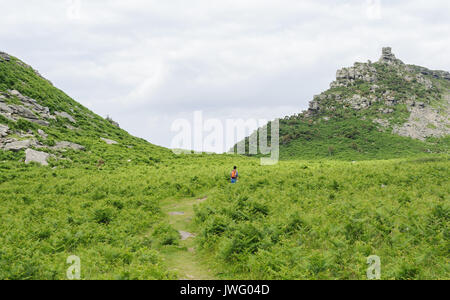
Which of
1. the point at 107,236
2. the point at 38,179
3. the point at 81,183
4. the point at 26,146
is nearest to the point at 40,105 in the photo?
the point at 26,146

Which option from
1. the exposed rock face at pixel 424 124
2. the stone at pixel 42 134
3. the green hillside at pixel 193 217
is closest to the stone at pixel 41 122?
the green hillside at pixel 193 217

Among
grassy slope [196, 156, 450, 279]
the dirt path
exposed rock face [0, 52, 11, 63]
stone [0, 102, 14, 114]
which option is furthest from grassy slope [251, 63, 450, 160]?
exposed rock face [0, 52, 11, 63]

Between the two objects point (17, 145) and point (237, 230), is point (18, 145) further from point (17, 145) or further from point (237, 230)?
point (237, 230)

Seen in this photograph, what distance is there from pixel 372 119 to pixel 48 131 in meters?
93.3

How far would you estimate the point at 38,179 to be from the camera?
22.7 meters

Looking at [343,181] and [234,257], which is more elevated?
[343,181]

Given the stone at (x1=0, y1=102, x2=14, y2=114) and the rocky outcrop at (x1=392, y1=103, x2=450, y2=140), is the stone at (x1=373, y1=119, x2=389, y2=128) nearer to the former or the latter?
the rocky outcrop at (x1=392, y1=103, x2=450, y2=140)

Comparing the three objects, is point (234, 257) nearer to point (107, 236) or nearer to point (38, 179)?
point (107, 236)

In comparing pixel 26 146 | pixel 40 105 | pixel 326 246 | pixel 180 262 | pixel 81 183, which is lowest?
pixel 180 262

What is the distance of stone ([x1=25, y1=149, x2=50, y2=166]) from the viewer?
26859mm

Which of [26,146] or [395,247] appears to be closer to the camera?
[395,247]

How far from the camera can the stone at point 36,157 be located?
88.1 ft

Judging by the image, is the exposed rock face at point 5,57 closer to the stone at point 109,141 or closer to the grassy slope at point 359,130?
the stone at point 109,141
